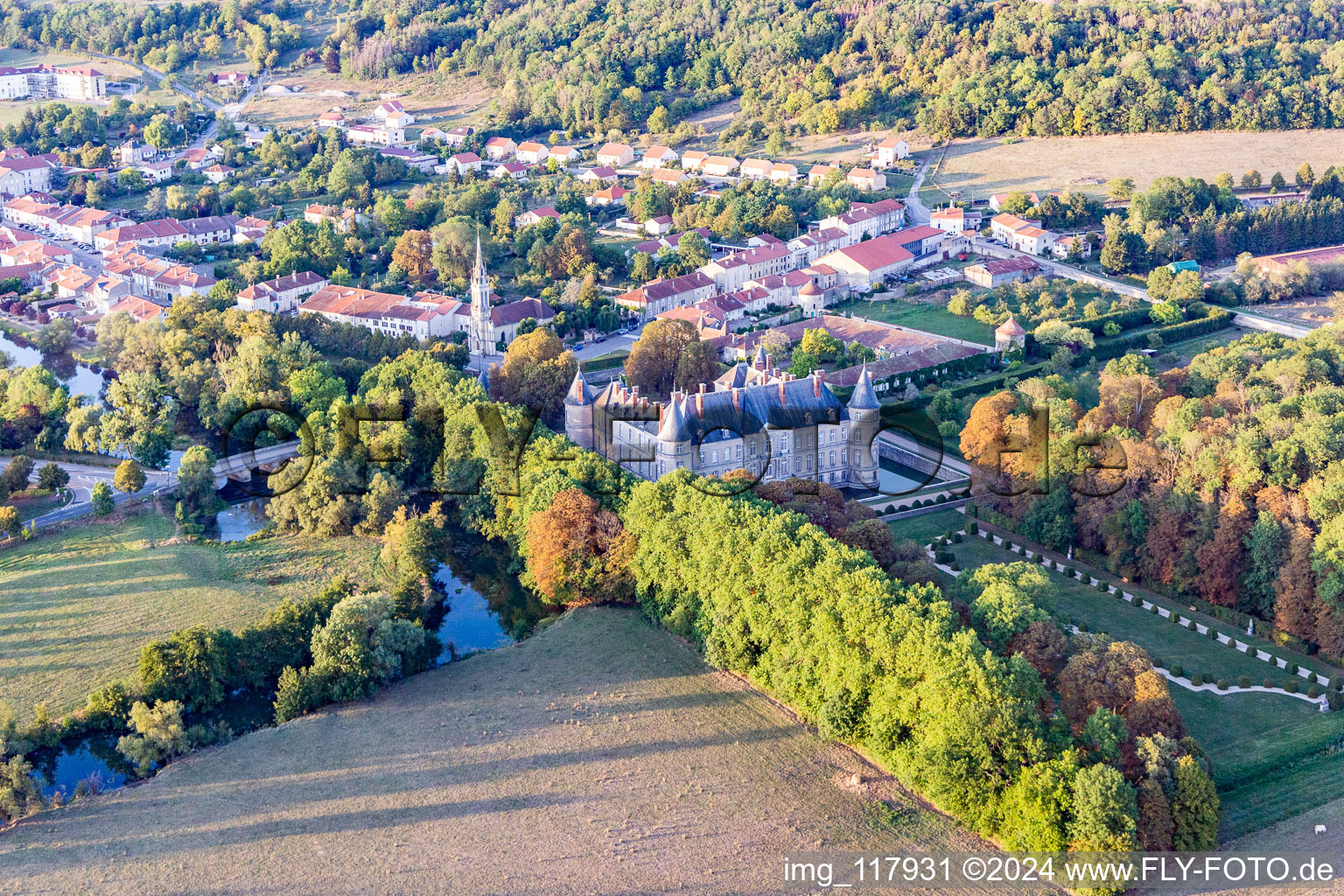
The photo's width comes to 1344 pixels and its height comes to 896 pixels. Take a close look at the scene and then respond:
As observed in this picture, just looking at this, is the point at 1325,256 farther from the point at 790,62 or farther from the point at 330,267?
the point at 330,267

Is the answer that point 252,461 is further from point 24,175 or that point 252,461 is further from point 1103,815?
point 24,175

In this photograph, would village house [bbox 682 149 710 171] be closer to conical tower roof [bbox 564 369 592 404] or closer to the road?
conical tower roof [bbox 564 369 592 404]

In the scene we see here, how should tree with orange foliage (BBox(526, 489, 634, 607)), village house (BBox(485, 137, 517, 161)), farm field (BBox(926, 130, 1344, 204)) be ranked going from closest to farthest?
tree with orange foliage (BBox(526, 489, 634, 607)), farm field (BBox(926, 130, 1344, 204)), village house (BBox(485, 137, 517, 161))

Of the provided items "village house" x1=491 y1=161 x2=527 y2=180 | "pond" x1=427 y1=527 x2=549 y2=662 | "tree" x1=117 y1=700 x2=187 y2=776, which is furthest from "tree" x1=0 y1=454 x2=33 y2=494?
"village house" x1=491 y1=161 x2=527 y2=180

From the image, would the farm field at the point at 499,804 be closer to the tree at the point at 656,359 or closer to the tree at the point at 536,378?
the tree at the point at 536,378

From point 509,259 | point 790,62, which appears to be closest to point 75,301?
point 509,259
